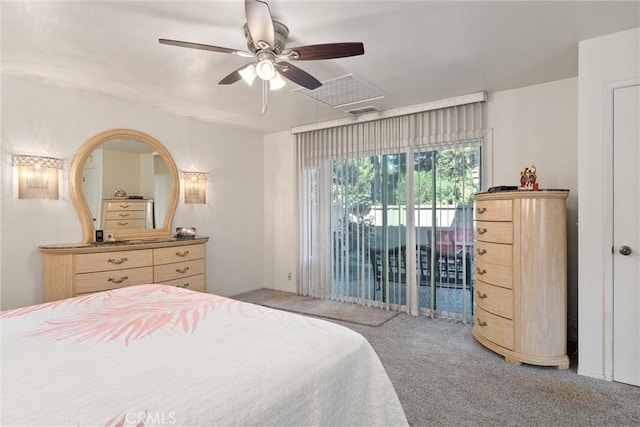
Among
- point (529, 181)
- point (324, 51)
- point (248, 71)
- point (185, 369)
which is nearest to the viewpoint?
point (185, 369)

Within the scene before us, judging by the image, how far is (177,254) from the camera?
373 centimetres

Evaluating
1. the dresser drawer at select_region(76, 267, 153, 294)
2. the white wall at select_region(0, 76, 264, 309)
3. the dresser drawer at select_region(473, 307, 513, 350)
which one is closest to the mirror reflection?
the white wall at select_region(0, 76, 264, 309)

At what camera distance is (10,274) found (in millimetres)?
2941

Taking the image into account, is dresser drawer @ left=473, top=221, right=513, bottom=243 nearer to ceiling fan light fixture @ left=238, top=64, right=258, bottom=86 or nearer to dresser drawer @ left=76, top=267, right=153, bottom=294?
ceiling fan light fixture @ left=238, top=64, right=258, bottom=86

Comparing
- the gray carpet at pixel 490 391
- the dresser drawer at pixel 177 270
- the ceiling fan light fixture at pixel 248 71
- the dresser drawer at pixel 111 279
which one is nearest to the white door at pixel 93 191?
the dresser drawer at pixel 111 279

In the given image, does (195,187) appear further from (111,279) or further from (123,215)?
(111,279)

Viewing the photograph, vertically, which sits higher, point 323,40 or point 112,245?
point 323,40

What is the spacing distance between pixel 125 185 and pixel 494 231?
12.5 feet

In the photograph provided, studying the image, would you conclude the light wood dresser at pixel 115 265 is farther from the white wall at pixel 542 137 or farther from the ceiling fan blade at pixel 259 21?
the white wall at pixel 542 137

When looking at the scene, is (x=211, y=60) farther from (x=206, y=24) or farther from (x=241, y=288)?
(x=241, y=288)

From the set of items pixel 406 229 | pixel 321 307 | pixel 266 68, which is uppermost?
pixel 266 68

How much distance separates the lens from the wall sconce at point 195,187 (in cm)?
430

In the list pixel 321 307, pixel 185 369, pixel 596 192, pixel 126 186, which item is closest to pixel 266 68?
pixel 185 369

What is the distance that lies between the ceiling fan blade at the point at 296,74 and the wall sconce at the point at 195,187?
2.49m
